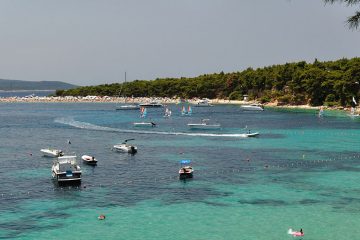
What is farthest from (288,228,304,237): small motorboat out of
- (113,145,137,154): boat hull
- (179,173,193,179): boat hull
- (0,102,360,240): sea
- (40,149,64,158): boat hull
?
(40,149,64,158): boat hull

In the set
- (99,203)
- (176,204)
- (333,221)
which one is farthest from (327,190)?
(99,203)

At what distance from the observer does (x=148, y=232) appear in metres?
49.2

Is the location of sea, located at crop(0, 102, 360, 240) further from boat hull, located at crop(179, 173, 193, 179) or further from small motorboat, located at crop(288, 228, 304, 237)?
boat hull, located at crop(179, 173, 193, 179)

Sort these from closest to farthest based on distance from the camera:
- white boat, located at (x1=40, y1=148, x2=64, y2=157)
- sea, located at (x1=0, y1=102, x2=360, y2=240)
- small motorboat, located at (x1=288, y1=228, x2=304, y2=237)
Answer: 1. small motorboat, located at (x1=288, y1=228, x2=304, y2=237)
2. sea, located at (x1=0, y1=102, x2=360, y2=240)
3. white boat, located at (x1=40, y1=148, x2=64, y2=157)

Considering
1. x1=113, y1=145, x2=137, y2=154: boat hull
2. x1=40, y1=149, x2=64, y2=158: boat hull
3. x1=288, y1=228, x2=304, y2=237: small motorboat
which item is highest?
x1=113, y1=145, x2=137, y2=154: boat hull

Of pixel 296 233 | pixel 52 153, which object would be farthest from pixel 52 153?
pixel 296 233

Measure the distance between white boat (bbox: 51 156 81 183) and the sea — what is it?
1.33m

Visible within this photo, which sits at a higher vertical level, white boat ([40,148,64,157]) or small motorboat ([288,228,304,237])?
white boat ([40,148,64,157])

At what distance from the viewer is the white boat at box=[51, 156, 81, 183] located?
67.7 metres

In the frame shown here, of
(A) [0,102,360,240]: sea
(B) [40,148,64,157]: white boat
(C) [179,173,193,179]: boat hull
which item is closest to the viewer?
(A) [0,102,360,240]: sea

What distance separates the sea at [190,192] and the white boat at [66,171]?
1.33 m

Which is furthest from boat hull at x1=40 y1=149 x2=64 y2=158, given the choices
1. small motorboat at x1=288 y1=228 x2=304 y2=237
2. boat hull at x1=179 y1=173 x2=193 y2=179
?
small motorboat at x1=288 y1=228 x2=304 y2=237

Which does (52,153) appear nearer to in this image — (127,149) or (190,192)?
(127,149)

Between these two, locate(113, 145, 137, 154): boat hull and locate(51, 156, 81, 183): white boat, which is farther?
locate(113, 145, 137, 154): boat hull
